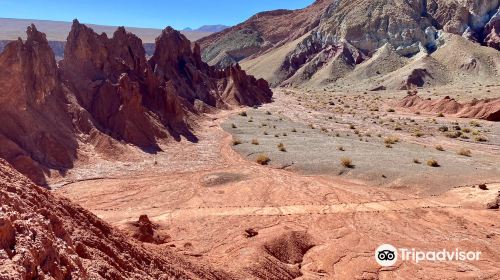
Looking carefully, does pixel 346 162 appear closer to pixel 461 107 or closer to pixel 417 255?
pixel 417 255

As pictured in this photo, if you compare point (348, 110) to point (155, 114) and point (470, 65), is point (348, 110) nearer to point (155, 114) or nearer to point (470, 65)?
point (155, 114)

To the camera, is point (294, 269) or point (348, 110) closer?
point (294, 269)

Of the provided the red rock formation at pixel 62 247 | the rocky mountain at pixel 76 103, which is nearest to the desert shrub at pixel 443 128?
the rocky mountain at pixel 76 103

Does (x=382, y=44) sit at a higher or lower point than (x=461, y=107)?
higher

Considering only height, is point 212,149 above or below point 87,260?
below

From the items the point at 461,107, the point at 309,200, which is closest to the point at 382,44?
the point at 461,107

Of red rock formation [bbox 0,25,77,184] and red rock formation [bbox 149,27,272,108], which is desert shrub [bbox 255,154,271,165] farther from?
red rock formation [bbox 149,27,272,108]

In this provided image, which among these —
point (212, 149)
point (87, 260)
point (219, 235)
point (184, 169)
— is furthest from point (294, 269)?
point (212, 149)

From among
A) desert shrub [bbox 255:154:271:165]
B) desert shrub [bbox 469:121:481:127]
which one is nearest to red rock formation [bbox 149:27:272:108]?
desert shrub [bbox 255:154:271:165]
